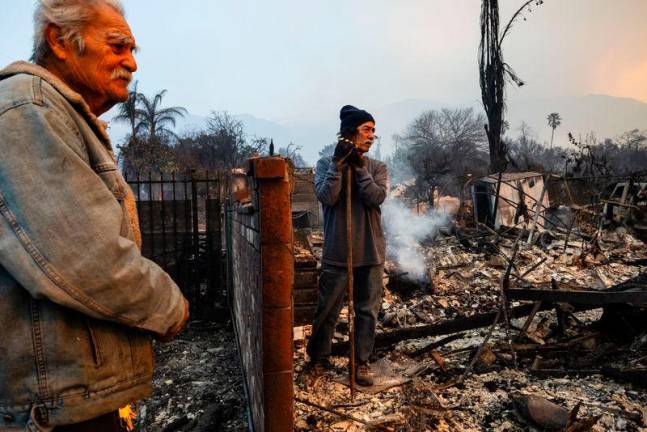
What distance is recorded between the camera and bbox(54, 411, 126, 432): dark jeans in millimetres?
Result: 1270

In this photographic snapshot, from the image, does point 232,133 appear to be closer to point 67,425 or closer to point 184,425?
point 184,425

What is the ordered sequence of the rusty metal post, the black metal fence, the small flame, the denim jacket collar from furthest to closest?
the black metal fence → the rusty metal post → the small flame → the denim jacket collar

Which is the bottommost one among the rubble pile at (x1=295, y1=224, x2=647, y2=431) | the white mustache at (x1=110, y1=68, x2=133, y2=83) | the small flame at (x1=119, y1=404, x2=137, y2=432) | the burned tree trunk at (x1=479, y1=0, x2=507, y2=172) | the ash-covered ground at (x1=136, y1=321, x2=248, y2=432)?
the ash-covered ground at (x1=136, y1=321, x2=248, y2=432)

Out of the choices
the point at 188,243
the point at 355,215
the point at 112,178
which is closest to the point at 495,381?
the point at 355,215

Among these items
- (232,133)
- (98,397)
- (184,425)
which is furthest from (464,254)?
(232,133)

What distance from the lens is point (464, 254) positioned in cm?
1029

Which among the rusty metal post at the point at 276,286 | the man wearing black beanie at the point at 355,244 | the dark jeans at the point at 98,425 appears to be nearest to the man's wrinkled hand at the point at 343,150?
the man wearing black beanie at the point at 355,244

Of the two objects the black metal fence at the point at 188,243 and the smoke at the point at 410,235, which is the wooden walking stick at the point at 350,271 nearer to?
the black metal fence at the point at 188,243

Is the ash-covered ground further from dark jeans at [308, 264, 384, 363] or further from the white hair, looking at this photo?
the white hair

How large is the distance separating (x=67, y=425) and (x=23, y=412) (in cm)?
14

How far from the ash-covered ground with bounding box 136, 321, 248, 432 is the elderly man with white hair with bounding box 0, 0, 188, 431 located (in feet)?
7.56

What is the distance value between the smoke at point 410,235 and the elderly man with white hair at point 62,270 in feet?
20.8

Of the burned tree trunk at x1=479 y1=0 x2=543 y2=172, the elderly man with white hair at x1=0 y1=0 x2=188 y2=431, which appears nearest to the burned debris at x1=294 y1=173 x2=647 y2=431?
the elderly man with white hair at x1=0 y1=0 x2=188 y2=431

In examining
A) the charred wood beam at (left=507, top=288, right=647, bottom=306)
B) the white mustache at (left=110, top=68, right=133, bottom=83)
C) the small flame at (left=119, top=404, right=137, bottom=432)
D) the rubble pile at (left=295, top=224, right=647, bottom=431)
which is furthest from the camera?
the charred wood beam at (left=507, top=288, right=647, bottom=306)
